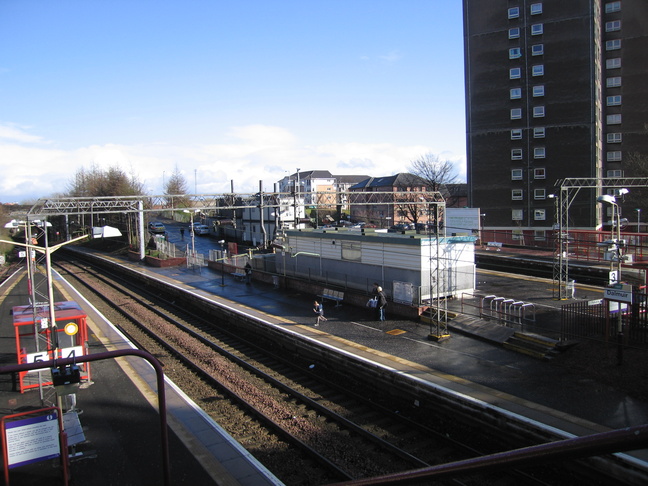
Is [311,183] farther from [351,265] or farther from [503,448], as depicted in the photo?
[503,448]

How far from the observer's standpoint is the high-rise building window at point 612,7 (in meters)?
60.4

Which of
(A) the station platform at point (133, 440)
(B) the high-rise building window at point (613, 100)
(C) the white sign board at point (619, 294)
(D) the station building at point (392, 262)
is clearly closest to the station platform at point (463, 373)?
(A) the station platform at point (133, 440)

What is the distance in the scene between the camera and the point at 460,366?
13.7 metres

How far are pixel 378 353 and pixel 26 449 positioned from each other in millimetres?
9888

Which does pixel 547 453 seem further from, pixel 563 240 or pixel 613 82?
pixel 613 82

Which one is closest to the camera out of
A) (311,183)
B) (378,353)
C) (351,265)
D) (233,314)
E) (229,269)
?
(378,353)

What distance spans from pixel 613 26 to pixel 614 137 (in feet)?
47.0

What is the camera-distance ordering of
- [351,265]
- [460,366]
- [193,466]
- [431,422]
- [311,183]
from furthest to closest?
[311,183], [351,265], [460,366], [431,422], [193,466]

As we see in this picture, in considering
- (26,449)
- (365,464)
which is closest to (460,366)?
(365,464)

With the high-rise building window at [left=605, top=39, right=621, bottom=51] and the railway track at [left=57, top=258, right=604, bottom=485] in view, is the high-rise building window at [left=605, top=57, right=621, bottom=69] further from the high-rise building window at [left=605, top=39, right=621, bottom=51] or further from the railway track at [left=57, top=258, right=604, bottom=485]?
the railway track at [left=57, top=258, right=604, bottom=485]

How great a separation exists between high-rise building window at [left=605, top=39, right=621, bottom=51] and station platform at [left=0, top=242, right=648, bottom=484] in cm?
5159

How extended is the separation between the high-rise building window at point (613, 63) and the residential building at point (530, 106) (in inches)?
398

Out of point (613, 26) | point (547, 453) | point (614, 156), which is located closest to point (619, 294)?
point (547, 453)

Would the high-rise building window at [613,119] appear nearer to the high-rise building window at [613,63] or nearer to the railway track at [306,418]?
the high-rise building window at [613,63]
